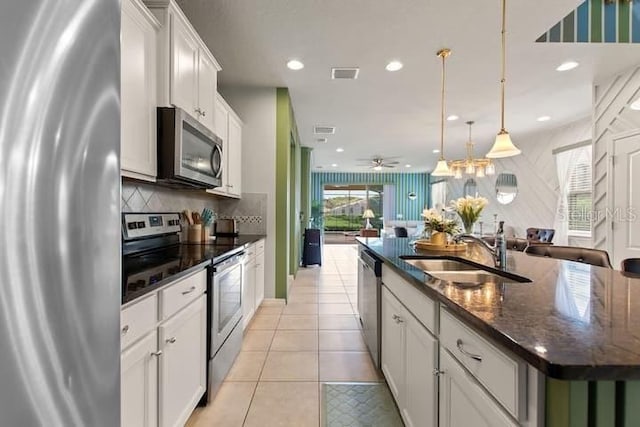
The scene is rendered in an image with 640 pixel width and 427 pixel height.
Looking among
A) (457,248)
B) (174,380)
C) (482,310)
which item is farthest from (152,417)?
(457,248)

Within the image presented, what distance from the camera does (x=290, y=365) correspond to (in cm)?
242

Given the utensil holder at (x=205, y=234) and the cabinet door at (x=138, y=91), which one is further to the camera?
the utensil holder at (x=205, y=234)

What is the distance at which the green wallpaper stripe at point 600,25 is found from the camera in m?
2.90

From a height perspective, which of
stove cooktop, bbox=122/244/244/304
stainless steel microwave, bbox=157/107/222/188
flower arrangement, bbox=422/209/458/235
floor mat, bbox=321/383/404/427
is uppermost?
stainless steel microwave, bbox=157/107/222/188

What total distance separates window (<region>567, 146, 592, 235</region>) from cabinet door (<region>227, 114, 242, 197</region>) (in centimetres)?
568

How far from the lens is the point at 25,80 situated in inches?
17.6

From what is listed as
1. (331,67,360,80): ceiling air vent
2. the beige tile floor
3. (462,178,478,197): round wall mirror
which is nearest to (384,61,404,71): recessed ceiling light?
(331,67,360,80): ceiling air vent

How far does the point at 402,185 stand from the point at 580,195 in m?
7.22

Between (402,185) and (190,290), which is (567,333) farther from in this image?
(402,185)

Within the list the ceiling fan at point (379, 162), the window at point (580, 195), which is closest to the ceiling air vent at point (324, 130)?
the ceiling fan at point (379, 162)

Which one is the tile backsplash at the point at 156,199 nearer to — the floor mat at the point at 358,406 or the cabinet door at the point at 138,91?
the cabinet door at the point at 138,91

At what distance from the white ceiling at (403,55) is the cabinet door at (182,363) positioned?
2263 mm

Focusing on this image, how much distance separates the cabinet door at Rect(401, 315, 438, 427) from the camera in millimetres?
1244

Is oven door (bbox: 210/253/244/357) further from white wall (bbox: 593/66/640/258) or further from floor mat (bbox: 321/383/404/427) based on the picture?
white wall (bbox: 593/66/640/258)
